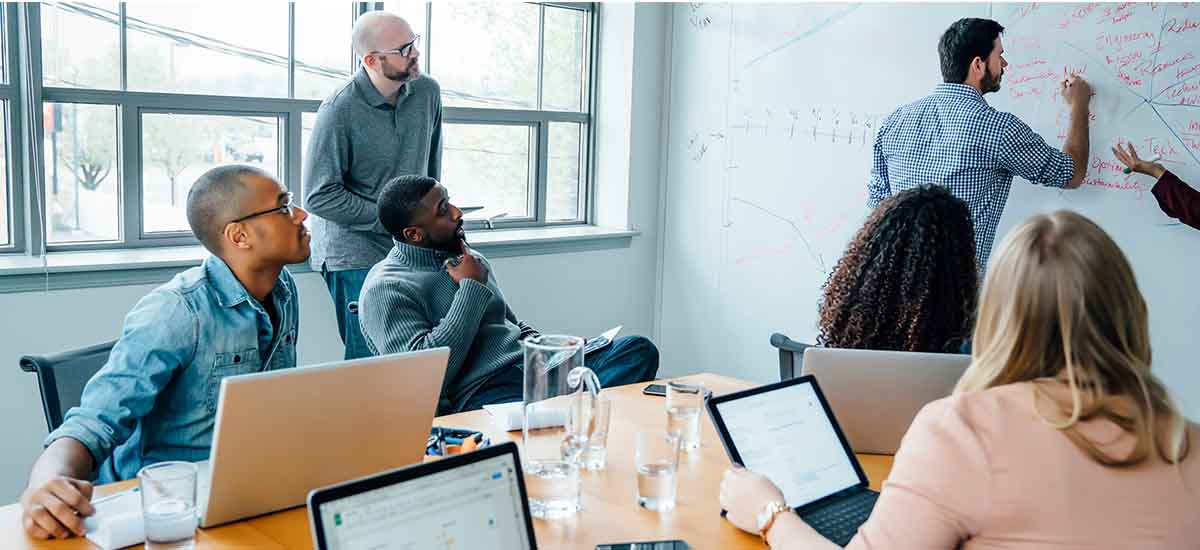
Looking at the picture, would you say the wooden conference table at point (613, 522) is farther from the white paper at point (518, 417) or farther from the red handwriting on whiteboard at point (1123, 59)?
the red handwriting on whiteboard at point (1123, 59)

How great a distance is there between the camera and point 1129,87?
3.36 metres

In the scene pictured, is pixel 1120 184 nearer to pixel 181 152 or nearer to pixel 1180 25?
pixel 1180 25

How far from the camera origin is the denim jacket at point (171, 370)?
5.89 feet

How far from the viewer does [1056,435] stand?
119 centimetres

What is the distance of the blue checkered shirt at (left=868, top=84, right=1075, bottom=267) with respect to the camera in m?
3.30

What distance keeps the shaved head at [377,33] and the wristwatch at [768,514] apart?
8.04 ft

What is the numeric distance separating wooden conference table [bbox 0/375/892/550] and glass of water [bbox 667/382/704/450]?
5cm

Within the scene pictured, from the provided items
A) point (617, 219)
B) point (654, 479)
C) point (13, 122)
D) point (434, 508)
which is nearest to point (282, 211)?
point (654, 479)

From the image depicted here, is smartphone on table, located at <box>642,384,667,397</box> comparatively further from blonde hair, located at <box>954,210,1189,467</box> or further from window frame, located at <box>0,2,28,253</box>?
window frame, located at <box>0,2,28,253</box>

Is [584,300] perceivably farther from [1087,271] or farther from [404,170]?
[1087,271]

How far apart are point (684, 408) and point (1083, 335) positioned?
2.70 ft

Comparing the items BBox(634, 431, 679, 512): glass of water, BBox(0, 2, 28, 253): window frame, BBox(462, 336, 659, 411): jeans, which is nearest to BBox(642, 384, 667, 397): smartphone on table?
BBox(462, 336, 659, 411): jeans

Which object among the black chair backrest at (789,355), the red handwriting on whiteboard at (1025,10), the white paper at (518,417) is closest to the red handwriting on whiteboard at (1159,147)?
the red handwriting on whiteboard at (1025,10)

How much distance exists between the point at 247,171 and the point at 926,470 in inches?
57.7
